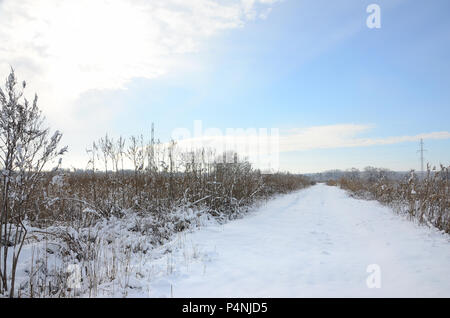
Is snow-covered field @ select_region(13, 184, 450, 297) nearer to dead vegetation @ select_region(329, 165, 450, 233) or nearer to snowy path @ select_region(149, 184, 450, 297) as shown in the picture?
snowy path @ select_region(149, 184, 450, 297)

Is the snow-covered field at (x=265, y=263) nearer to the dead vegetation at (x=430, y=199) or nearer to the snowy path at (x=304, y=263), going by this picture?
the snowy path at (x=304, y=263)

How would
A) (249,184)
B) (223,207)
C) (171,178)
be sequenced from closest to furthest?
(171,178)
(223,207)
(249,184)

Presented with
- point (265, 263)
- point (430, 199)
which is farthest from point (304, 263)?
point (430, 199)

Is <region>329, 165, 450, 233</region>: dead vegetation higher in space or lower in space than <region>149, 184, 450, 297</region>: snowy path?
higher

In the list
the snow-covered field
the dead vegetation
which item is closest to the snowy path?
the snow-covered field

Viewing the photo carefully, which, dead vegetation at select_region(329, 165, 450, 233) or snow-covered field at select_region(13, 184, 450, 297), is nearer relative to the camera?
snow-covered field at select_region(13, 184, 450, 297)

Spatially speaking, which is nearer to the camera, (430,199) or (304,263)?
(304,263)

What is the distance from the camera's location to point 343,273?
339cm

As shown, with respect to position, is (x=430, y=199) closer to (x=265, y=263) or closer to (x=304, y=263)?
(x=304, y=263)

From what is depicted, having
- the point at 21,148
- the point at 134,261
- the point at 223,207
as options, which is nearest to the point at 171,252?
the point at 134,261

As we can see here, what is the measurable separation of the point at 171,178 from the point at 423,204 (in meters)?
7.15

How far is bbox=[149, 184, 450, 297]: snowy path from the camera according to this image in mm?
2916

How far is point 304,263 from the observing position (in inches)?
149
